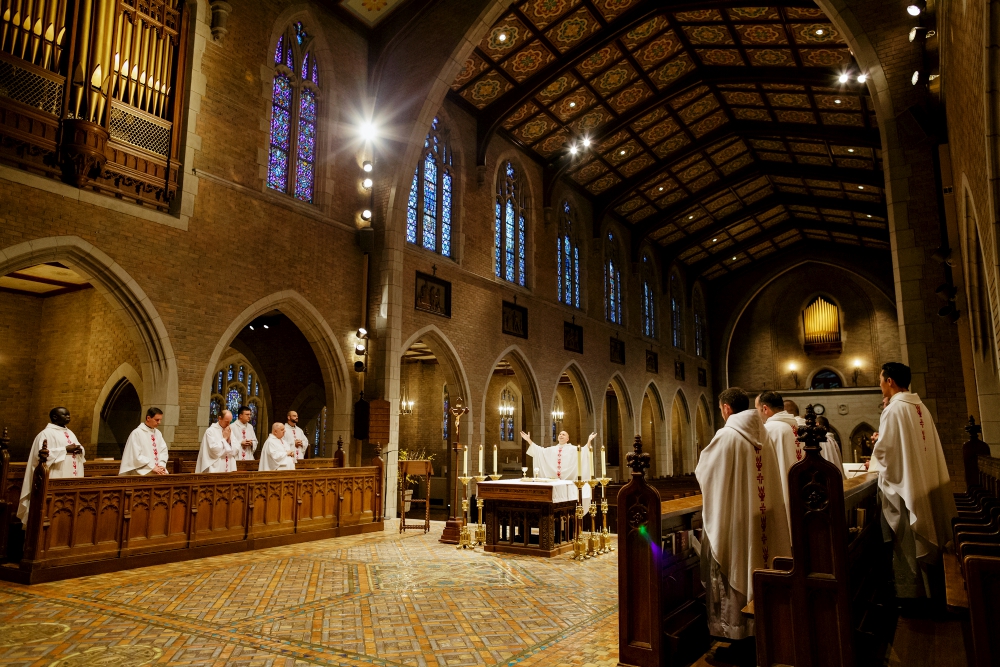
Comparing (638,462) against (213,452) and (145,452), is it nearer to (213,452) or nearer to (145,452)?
(145,452)

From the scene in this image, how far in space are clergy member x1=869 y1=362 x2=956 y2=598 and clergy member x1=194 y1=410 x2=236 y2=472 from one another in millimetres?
7321

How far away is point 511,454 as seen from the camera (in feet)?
66.3

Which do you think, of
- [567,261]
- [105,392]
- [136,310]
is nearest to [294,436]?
[136,310]

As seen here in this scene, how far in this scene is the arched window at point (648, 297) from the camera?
23703 mm

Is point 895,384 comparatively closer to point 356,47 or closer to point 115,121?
point 115,121

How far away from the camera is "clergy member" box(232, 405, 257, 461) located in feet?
32.3

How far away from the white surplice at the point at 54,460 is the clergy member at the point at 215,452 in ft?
4.71

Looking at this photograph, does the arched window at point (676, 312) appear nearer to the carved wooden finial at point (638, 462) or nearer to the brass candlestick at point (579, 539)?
the brass candlestick at point (579, 539)

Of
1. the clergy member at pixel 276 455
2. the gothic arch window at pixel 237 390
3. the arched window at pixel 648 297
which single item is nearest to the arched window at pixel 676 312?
the arched window at pixel 648 297

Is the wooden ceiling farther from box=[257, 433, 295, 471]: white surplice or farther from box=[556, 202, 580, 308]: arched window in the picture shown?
box=[257, 433, 295, 471]: white surplice

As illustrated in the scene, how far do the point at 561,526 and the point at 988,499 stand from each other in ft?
16.1

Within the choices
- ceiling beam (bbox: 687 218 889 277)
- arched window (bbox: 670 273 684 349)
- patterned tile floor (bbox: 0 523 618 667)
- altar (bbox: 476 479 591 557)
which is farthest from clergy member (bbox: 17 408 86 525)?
ceiling beam (bbox: 687 218 889 277)

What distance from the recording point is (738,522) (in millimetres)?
3748

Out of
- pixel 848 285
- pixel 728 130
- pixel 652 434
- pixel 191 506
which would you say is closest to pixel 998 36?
pixel 191 506
